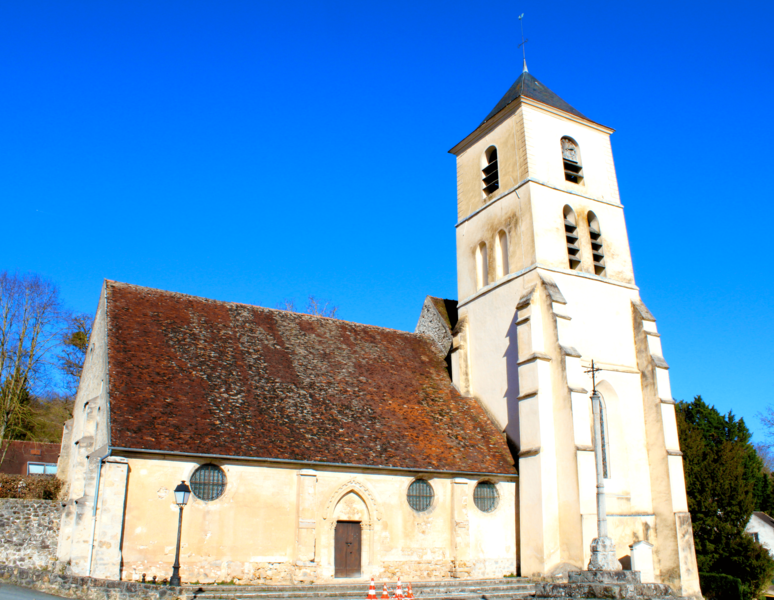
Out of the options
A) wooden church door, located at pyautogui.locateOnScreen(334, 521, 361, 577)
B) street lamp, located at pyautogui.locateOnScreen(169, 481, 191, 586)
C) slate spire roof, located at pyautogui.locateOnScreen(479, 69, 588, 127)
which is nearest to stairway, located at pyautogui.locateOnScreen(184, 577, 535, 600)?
street lamp, located at pyautogui.locateOnScreen(169, 481, 191, 586)

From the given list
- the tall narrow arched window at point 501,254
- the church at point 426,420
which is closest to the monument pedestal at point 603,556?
the church at point 426,420

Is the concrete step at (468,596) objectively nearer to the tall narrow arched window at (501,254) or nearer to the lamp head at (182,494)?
the lamp head at (182,494)

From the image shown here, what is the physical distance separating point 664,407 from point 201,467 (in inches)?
567

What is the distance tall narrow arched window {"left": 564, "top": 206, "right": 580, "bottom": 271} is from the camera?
73.4ft

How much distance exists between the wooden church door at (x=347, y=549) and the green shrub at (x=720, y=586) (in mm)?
13456

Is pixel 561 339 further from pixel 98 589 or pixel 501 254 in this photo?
pixel 98 589

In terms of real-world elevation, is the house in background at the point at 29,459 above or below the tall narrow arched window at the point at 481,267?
below

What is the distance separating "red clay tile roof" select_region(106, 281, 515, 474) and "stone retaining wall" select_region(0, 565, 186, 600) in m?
3.02

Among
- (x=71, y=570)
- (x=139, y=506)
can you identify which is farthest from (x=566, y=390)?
(x=71, y=570)

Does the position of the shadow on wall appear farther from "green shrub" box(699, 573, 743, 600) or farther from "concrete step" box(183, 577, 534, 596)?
"green shrub" box(699, 573, 743, 600)

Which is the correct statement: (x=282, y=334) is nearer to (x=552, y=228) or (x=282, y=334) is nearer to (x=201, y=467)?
(x=201, y=467)

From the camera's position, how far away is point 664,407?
802 inches

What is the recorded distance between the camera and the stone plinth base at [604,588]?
12.0m

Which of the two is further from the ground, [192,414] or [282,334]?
[282,334]
